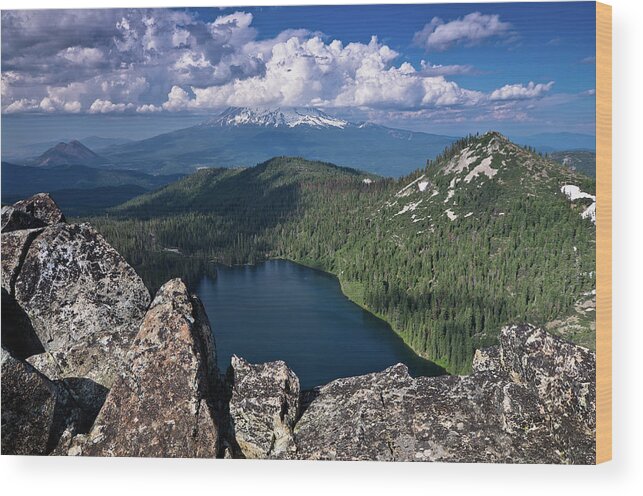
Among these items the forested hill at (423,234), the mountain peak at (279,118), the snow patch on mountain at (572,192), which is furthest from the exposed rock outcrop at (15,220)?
the snow patch on mountain at (572,192)

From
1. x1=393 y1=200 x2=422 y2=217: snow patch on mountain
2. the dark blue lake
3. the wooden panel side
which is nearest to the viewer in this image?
the wooden panel side

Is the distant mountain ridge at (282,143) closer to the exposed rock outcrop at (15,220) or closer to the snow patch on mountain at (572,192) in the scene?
the snow patch on mountain at (572,192)

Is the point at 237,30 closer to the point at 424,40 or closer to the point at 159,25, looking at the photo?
the point at 159,25

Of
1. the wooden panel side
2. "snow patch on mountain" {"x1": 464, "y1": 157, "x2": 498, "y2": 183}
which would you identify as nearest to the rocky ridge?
the wooden panel side

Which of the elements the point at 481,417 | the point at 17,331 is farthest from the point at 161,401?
the point at 481,417

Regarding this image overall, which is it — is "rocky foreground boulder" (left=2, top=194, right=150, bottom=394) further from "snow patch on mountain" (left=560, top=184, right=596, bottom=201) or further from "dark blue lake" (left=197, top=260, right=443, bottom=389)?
"snow patch on mountain" (left=560, top=184, right=596, bottom=201)

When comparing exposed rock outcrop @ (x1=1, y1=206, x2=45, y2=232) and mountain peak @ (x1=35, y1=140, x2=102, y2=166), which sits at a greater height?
mountain peak @ (x1=35, y1=140, x2=102, y2=166)
